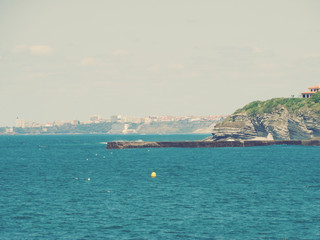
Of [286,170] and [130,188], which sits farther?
[286,170]

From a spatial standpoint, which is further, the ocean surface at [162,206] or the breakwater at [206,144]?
the breakwater at [206,144]

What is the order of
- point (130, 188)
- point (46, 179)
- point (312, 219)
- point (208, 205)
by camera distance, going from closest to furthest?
point (312, 219)
point (208, 205)
point (130, 188)
point (46, 179)

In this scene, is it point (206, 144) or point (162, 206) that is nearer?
point (162, 206)

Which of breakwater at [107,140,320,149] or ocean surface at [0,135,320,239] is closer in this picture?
ocean surface at [0,135,320,239]

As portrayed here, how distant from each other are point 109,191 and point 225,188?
48.3 ft

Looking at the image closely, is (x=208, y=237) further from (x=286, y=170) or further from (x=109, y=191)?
(x=286, y=170)

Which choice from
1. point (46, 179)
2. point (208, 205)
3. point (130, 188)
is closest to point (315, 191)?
point (208, 205)

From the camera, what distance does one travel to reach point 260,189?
63.2 metres

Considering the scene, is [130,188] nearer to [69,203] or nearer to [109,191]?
[109,191]

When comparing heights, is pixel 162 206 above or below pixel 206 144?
below

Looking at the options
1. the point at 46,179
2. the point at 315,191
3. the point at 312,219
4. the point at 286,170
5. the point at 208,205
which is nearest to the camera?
the point at 312,219

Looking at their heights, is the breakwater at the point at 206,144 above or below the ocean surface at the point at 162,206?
above

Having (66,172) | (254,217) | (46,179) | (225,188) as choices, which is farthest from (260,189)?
(66,172)

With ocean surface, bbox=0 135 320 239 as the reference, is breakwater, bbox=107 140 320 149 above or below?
above
